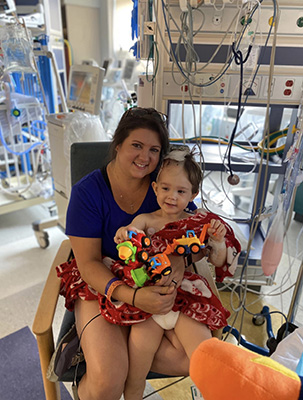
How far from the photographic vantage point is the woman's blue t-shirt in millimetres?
1106

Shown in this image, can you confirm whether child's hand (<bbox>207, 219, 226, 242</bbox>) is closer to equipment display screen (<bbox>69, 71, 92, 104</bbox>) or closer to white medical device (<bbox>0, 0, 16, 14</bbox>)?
equipment display screen (<bbox>69, 71, 92, 104</bbox>)

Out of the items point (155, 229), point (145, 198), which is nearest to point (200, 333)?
point (155, 229)

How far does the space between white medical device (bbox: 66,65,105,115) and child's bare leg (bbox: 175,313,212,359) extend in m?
1.50

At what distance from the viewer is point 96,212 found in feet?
3.69

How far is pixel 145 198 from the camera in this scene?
1221 mm

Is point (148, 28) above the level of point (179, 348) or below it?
above

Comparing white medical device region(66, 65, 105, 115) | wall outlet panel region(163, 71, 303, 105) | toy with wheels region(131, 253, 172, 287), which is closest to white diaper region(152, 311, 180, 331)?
toy with wheels region(131, 253, 172, 287)

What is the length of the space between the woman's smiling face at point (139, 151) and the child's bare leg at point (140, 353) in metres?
0.53

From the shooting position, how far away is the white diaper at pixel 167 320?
41.1 inches

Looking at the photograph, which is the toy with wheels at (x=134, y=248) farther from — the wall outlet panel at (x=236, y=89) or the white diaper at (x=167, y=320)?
the wall outlet panel at (x=236, y=89)

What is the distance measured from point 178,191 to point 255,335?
111 cm

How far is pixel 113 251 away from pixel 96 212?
186 mm

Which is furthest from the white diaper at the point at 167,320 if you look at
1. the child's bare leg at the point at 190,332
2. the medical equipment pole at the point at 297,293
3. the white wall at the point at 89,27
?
the white wall at the point at 89,27

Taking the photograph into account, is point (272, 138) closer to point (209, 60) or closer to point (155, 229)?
point (209, 60)
